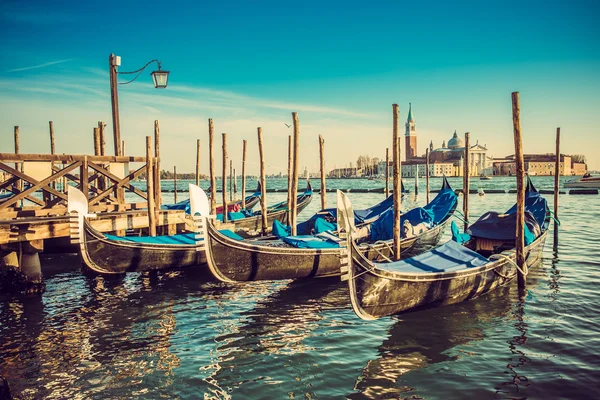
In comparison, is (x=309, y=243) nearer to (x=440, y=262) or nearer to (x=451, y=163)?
(x=440, y=262)

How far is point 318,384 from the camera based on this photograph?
4.75 metres

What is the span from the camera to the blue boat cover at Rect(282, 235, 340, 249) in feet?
28.0

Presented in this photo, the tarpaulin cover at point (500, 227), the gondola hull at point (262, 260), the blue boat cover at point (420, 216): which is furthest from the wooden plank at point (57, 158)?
the tarpaulin cover at point (500, 227)

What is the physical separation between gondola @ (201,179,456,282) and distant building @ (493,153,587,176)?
10695cm

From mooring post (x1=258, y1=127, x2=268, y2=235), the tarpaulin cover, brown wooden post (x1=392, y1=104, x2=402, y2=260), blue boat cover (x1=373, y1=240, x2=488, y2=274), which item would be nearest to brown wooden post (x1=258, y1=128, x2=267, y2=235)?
mooring post (x1=258, y1=127, x2=268, y2=235)

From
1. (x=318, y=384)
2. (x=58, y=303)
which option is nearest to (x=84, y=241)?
(x=58, y=303)

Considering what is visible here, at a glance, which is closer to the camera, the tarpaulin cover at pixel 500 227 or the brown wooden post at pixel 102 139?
the tarpaulin cover at pixel 500 227

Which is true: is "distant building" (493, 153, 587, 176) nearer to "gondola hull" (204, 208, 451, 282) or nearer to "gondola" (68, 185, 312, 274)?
"gondola hull" (204, 208, 451, 282)

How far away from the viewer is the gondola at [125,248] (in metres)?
7.48

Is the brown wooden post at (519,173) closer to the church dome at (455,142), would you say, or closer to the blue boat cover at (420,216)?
the blue boat cover at (420,216)

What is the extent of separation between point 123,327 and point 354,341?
9.71 ft

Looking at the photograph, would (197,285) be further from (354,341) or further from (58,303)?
(354,341)

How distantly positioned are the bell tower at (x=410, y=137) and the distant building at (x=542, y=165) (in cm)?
2186

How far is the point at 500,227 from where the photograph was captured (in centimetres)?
983
